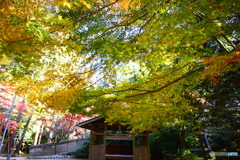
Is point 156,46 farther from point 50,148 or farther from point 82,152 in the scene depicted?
point 50,148

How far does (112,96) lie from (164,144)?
8.53 metres

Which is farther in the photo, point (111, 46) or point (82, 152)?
point (82, 152)

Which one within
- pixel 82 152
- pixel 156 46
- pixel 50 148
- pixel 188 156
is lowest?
pixel 82 152

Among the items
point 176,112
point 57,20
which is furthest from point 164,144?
point 57,20

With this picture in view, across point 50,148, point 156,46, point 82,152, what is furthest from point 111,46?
point 50,148

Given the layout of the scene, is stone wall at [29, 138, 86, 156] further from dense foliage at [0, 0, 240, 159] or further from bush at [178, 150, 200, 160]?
dense foliage at [0, 0, 240, 159]

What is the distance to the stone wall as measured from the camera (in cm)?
1505

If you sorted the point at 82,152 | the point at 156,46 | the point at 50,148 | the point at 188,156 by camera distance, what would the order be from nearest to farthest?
the point at 156,46
the point at 188,156
the point at 82,152
the point at 50,148

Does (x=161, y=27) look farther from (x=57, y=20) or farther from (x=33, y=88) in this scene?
(x=33, y=88)

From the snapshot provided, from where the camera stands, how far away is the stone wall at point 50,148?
592 inches

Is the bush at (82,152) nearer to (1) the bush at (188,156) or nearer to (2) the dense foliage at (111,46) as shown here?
(1) the bush at (188,156)

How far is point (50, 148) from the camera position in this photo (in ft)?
49.8

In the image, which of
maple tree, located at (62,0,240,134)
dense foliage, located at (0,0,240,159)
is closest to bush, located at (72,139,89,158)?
maple tree, located at (62,0,240,134)

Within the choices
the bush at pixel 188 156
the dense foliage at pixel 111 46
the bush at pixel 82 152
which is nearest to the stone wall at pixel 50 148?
the bush at pixel 82 152
